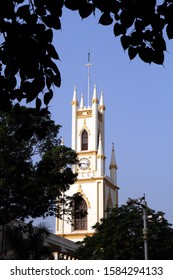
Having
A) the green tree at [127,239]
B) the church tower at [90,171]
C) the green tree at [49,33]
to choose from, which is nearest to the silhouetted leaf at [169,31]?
the green tree at [49,33]

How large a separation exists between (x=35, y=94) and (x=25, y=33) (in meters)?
0.57

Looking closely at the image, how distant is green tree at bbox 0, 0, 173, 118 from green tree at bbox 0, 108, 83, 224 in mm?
14712

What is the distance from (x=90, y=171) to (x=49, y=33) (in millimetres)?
44630

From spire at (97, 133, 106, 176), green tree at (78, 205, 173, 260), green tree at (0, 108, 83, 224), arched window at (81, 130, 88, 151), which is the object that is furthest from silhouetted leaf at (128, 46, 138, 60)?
arched window at (81, 130, 88, 151)

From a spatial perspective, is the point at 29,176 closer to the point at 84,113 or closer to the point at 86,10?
the point at 86,10

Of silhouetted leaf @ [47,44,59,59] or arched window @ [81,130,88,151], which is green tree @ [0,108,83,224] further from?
arched window @ [81,130,88,151]

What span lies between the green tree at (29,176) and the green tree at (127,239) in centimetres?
531

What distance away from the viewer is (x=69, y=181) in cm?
2184

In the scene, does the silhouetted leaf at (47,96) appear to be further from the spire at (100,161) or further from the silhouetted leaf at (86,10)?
the spire at (100,161)

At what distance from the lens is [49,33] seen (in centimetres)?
461

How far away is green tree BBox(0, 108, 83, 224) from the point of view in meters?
20.2

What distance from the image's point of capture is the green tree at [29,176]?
2022cm
